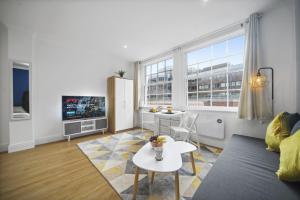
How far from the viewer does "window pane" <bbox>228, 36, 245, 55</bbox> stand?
2.56 m

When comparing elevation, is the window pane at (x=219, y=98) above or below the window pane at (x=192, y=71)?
below

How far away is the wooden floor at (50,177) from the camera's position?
146 centimetres

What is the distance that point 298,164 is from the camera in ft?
2.83

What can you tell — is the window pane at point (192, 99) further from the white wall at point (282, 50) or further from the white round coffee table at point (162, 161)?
the white round coffee table at point (162, 161)

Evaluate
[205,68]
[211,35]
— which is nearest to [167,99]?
[205,68]

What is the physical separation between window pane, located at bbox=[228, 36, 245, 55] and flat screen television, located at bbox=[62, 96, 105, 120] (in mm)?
3811

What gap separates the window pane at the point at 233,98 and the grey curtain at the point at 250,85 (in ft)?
1.16

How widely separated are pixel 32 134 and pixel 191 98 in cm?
407

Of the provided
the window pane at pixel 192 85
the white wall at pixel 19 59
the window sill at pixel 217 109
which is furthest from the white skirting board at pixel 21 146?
the window pane at pixel 192 85

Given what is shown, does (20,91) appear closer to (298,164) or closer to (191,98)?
(191,98)

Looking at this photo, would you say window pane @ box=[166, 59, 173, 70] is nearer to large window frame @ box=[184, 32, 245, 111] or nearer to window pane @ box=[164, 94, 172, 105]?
large window frame @ box=[184, 32, 245, 111]

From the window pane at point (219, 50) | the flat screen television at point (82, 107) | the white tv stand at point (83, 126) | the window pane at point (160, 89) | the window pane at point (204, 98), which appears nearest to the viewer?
Answer: the window pane at point (219, 50)

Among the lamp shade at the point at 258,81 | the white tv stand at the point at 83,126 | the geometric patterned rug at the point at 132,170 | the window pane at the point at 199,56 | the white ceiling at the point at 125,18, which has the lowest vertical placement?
the geometric patterned rug at the point at 132,170

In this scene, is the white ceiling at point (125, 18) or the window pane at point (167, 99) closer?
the white ceiling at point (125, 18)
